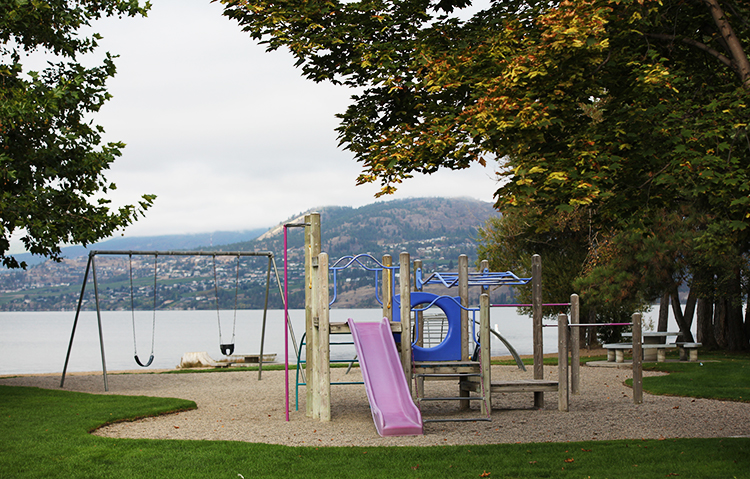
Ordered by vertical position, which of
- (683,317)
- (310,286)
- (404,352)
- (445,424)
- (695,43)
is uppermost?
(695,43)

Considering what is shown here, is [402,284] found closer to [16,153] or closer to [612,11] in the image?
[612,11]

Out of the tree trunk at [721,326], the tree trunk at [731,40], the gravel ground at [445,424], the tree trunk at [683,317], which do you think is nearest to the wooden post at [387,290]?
the gravel ground at [445,424]

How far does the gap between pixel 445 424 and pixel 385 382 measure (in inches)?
44.5

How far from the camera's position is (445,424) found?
10.2 metres

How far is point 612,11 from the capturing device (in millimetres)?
7895

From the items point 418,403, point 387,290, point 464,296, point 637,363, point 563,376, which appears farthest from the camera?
point 387,290

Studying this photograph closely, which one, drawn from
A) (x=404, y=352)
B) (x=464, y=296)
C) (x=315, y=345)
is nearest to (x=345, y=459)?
(x=315, y=345)

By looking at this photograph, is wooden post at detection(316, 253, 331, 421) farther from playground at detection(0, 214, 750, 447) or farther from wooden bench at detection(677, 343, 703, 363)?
wooden bench at detection(677, 343, 703, 363)

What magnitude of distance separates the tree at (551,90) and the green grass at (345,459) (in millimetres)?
2543

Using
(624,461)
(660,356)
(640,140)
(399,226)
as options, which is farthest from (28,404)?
(399,226)

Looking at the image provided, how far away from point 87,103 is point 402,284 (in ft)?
28.3

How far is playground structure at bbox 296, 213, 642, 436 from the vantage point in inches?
391

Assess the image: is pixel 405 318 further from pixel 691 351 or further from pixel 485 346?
pixel 691 351

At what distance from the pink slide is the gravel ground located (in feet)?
0.80
